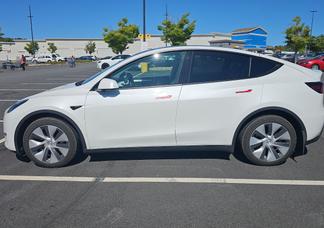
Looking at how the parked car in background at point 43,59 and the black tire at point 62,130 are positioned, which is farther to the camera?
the parked car in background at point 43,59

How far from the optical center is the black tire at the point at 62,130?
370cm

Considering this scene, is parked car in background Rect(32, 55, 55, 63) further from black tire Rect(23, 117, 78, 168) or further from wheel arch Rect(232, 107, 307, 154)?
wheel arch Rect(232, 107, 307, 154)

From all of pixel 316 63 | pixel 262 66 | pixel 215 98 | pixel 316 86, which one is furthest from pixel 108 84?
pixel 316 63

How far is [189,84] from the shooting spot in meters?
3.64

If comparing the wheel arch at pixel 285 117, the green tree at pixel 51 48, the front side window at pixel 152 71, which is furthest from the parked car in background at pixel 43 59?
the wheel arch at pixel 285 117

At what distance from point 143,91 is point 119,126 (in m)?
→ 0.57

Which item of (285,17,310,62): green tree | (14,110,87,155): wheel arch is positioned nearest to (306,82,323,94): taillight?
(14,110,87,155): wheel arch

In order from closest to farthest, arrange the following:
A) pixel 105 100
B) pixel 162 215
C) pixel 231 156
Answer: pixel 162 215 < pixel 105 100 < pixel 231 156

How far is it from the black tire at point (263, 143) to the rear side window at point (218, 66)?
0.66m

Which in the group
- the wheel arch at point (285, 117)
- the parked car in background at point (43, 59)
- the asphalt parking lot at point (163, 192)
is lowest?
the asphalt parking lot at point (163, 192)

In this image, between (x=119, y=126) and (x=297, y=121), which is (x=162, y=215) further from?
(x=297, y=121)

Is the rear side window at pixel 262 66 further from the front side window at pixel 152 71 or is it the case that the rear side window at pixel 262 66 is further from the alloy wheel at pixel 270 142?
the front side window at pixel 152 71

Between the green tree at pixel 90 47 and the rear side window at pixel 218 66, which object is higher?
the green tree at pixel 90 47

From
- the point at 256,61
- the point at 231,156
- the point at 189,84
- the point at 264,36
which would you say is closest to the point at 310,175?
the point at 231,156
